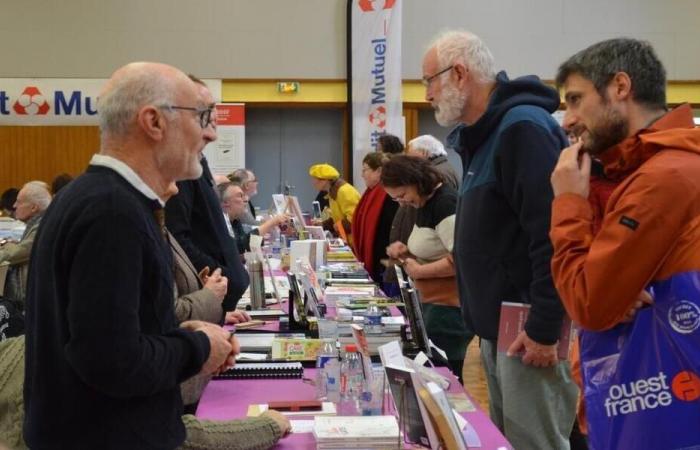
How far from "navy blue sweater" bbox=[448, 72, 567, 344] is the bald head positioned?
990 millimetres

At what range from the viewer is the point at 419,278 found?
11.2ft

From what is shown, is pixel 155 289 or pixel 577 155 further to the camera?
pixel 577 155

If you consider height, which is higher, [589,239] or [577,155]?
[577,155]

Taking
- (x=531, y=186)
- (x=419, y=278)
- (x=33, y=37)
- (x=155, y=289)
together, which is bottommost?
(x=419, y=278)

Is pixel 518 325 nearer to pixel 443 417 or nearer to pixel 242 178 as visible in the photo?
pixel 443 417

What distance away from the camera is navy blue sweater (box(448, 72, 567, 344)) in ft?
6.48

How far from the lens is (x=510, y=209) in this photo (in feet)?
6.91

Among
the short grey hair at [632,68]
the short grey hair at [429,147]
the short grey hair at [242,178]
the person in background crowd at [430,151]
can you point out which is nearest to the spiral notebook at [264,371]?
the short grey hair at [632,68]

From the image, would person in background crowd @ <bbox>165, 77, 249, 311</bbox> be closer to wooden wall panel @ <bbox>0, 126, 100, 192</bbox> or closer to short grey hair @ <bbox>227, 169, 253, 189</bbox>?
short grey hair @ <bbox>227, 169, 253, 189</bbox>

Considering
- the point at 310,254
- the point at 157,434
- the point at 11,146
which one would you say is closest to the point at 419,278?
the point at 310,254

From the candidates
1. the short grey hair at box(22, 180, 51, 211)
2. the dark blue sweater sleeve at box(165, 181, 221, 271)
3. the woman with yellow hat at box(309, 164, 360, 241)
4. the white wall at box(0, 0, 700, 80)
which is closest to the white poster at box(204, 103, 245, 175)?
the white wall at box(0, 0, 700, 80)

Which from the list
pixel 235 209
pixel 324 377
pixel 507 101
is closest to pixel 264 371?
pixel 324 377

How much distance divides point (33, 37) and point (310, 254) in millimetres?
6469

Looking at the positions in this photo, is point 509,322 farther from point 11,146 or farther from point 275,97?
point 11,146
